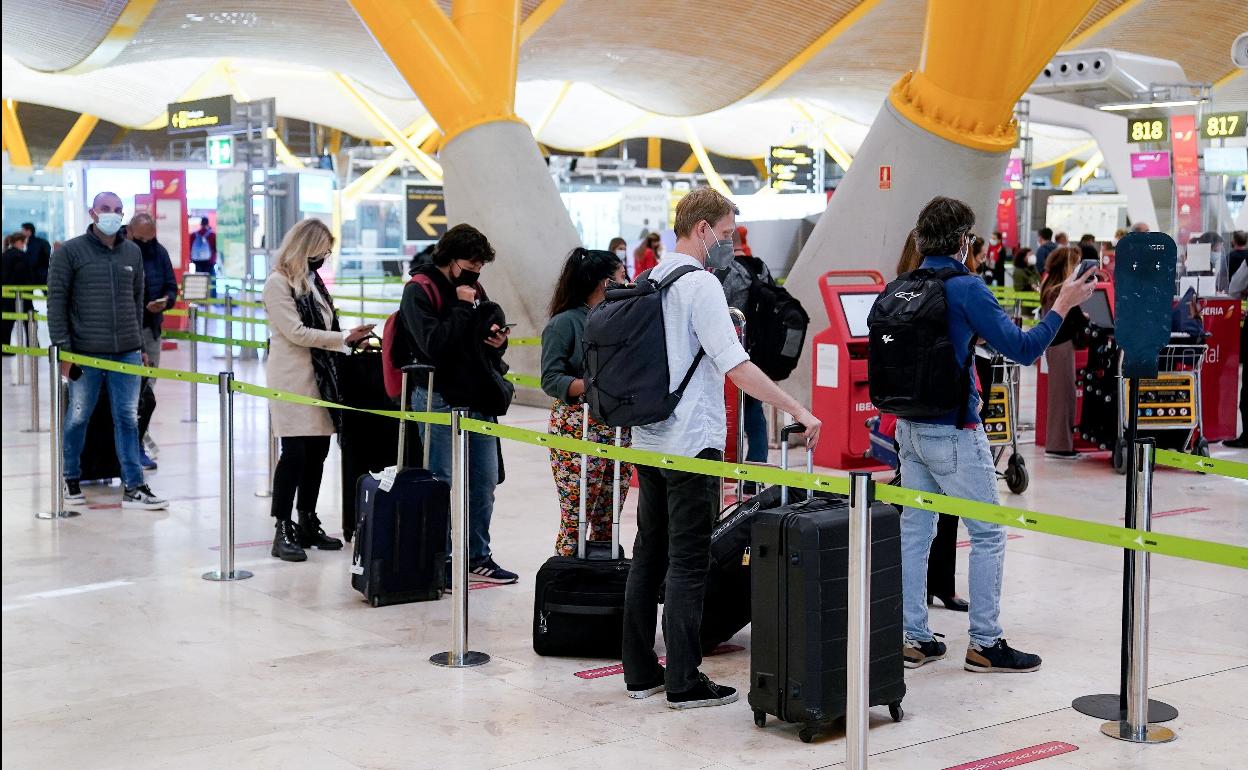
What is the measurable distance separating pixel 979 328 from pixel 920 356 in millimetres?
225

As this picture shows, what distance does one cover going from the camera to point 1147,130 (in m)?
19.3

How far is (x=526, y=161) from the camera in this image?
44.0ft

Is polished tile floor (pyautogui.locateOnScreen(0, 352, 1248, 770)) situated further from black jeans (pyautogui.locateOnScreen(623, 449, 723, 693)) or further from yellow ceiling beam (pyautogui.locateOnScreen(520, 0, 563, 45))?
yellow ceiling beam (pyautogui.locateOnScreen(520, 0, 563, 45))

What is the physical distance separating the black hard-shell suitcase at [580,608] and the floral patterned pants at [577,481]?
75 centimetres

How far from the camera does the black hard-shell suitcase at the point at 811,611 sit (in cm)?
435

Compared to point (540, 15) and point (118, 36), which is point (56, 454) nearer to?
point (540, 15)

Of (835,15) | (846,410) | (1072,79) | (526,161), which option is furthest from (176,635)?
(835,15)

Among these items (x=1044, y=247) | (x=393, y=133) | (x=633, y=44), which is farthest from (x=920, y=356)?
(x=393, y=133)

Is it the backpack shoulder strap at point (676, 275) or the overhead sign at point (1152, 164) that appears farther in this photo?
the overhead sign at point (1152, 164)

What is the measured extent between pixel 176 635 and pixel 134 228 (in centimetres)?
537

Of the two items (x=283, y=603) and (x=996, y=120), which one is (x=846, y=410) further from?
(x=283, y=603)

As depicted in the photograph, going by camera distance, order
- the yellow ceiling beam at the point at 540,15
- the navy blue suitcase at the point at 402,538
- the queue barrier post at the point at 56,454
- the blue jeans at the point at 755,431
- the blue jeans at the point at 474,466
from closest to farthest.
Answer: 1. the navy blue suitcase at the point at 402,538
2. the blue jeans at the point at 474,466
3. the queue barrier post at the point at 56,454
4. the blue jeans at the point at 755,431
5. the yellow ceiling beam at the point at 540,15

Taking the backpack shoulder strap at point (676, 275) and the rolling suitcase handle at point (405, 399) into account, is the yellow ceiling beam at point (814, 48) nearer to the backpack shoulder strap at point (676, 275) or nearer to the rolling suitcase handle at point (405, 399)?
the rolling suitcase handle at point (405, 399)

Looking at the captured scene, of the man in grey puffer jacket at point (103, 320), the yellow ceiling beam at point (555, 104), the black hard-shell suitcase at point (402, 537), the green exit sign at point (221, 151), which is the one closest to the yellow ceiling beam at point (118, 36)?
the green exit sign at point (221, 151)
